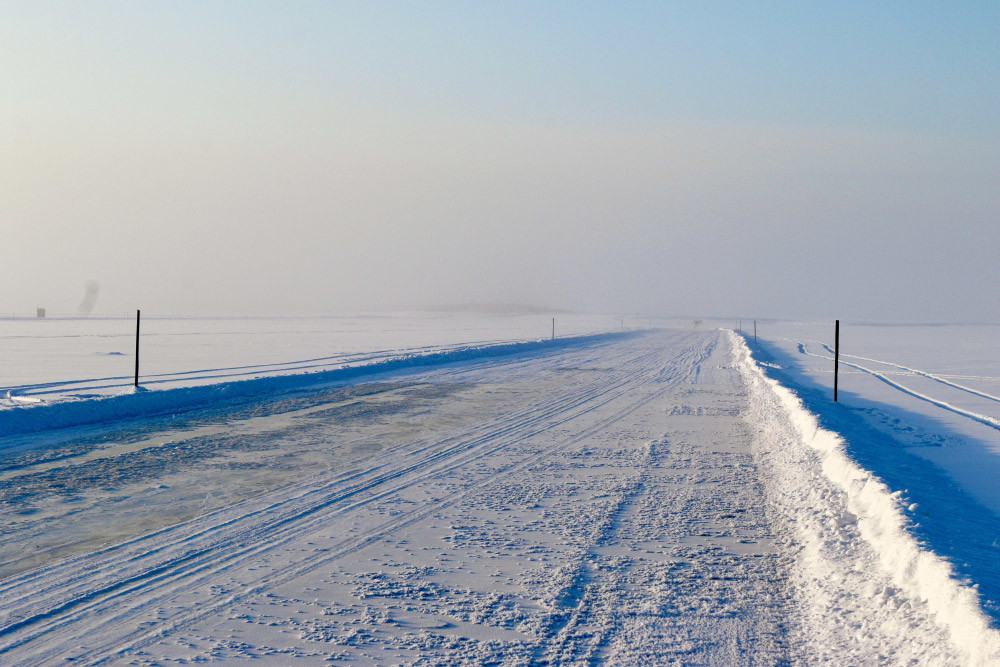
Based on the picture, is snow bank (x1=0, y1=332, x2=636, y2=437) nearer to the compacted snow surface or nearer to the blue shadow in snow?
the compacted snow surface

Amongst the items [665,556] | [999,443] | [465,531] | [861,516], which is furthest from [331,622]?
[999,443]

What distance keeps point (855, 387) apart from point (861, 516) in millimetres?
14857

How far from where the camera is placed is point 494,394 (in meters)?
17.3

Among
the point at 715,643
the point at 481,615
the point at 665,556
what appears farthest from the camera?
the point at 665,556

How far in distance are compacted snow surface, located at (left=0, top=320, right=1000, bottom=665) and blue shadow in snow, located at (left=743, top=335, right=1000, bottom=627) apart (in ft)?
0.53

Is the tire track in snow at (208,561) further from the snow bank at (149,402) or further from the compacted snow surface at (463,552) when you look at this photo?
the snow bank at (149,402)

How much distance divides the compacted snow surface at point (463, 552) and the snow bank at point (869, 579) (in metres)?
0.02

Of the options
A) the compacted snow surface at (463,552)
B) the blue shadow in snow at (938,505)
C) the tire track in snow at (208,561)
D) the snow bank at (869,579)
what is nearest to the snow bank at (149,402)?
the compacted snow surface at (463,552)

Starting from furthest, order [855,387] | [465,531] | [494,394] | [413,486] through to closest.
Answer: [855,387] < [494,394] < [413,486] < [465,531]

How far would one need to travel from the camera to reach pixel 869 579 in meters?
5.10

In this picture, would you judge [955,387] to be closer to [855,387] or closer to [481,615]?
[855,387]

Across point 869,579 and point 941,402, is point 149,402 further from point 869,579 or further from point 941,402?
point 941,402

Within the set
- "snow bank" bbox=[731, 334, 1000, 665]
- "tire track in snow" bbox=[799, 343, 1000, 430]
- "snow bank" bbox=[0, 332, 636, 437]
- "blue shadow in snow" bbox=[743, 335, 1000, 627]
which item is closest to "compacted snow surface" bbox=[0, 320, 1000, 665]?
"snow bank" bbox=[731, 334, 1000, 665]

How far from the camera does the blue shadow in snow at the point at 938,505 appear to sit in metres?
4.80
